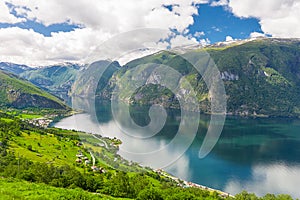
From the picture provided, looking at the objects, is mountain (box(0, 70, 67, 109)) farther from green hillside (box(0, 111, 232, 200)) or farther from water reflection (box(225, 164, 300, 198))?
water reflection (box(225, 164, 300, 198))

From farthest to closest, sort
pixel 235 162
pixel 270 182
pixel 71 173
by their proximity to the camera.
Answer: pixel 235 162 < pixel 270 182 < pixel 71 173

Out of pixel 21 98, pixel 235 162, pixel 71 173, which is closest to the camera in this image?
pixel 71 173

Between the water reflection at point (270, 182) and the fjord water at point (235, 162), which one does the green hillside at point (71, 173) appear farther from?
the water reflection at point (270, 182)

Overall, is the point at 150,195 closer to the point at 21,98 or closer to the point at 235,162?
the point at 235,162

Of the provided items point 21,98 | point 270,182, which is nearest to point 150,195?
point 270,182

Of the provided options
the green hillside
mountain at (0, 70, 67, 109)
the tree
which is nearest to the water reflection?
the green hillside

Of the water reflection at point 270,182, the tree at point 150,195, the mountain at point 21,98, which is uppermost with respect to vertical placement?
the mountain at point 21,98

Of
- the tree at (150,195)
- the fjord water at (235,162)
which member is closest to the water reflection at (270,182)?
the fjord water at (235,162)

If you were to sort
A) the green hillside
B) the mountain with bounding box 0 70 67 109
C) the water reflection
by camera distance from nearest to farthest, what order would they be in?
the green hillside, the water reflection, the mountain with bounding box 0 70 67 109

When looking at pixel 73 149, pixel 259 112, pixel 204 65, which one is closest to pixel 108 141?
pixel 73 149

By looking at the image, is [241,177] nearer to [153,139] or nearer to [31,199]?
[153,139]

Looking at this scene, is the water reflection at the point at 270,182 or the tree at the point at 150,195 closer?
the tree at the point at 150,195

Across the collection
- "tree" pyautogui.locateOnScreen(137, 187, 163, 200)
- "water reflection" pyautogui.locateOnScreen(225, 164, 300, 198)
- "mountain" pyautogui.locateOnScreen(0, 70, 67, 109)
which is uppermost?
"mountain" pyautogui.locateOnScreen(0, 70, 67, 109)
